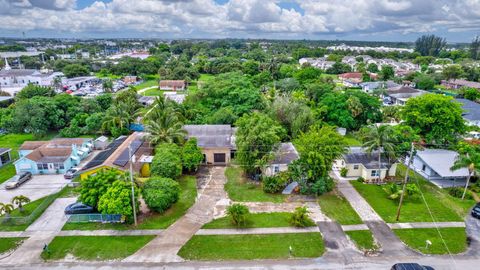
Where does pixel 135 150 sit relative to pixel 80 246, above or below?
above

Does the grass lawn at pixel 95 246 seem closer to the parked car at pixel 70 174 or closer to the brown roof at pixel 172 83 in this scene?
the parked car at pixel 70 174

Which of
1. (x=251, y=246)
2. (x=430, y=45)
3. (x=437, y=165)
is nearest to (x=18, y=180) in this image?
(x=251, y=246)

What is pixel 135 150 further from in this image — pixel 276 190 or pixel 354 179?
pixel 354 179

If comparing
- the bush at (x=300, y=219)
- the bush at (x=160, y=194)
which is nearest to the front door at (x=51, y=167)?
the bush at (x=160, y=194)

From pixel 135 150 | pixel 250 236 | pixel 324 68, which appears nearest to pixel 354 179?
pixel 250 236

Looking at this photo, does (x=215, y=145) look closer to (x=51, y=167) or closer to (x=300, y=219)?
(x=300, y=219)

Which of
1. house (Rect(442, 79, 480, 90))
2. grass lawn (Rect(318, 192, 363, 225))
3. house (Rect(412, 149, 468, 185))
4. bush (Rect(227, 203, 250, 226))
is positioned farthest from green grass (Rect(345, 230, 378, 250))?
house (Rect(442, 79, 480, 90))
